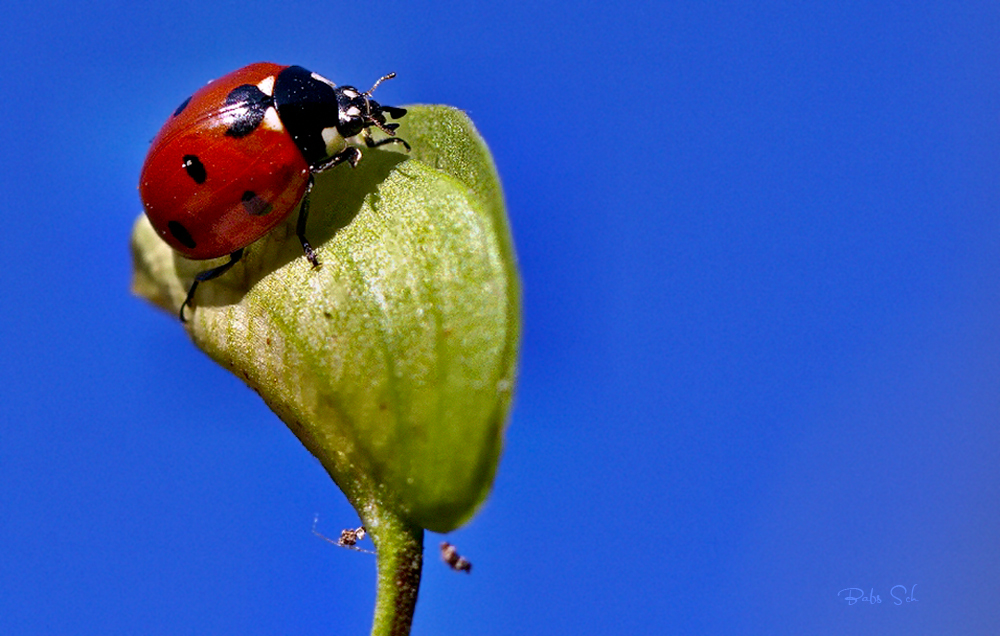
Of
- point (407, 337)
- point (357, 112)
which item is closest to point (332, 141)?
point (357, 112)

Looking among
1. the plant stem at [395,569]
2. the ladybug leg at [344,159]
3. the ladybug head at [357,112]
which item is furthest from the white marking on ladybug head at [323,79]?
the plant stem at [395,569]

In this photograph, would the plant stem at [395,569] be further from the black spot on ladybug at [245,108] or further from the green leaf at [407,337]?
the black spot on ladybug at [245,108]

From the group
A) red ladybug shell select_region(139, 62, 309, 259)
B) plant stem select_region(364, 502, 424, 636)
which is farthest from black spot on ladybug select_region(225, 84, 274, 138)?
plant stem select_region(364, 502, 424, 636)

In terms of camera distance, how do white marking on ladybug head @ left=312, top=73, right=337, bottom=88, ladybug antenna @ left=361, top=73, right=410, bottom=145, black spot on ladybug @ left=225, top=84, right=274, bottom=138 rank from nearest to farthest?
ladybug antenna @ left=361, top=73, right=410, bottom=145, black spot on ladybug @ left=225, top=84, right=274, bottom=138, white marking on ladybug head @ left=312, top=73, right=337, bottom=88

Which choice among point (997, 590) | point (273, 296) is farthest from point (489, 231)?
point (997, 590)

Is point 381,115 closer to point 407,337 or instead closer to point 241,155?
point 241,155

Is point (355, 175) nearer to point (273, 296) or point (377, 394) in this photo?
point (273, 296)

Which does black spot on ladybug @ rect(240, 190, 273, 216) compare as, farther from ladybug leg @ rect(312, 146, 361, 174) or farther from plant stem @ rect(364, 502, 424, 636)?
plant stem @ rect(364, 502, 424, 636)
